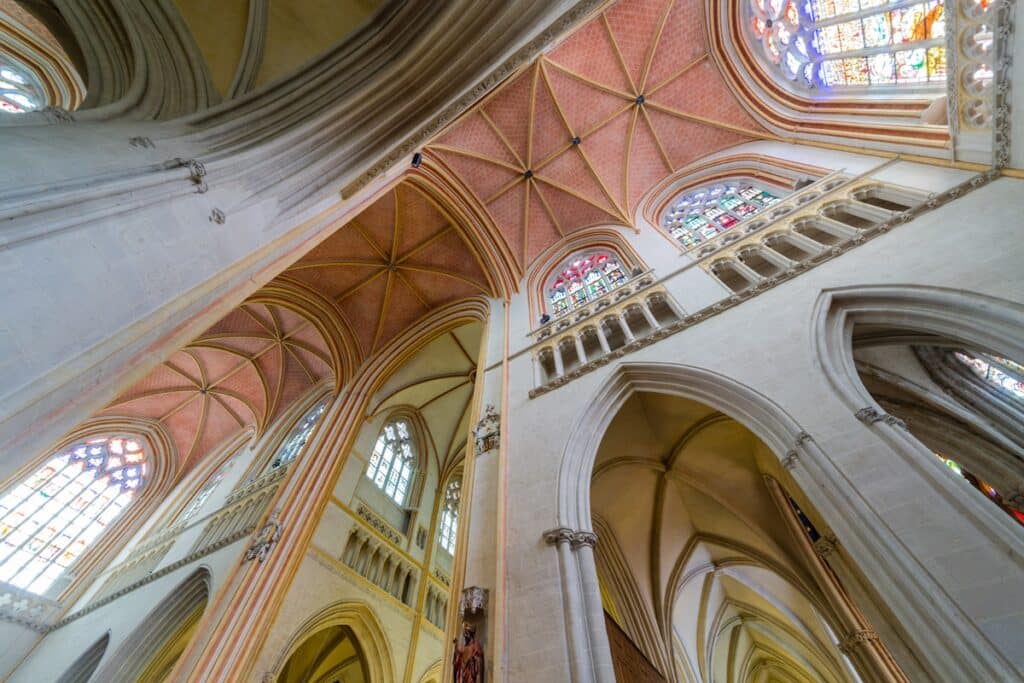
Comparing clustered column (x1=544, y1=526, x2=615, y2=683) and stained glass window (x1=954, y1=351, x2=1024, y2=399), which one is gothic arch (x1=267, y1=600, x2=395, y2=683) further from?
stained glass window (x1=954, y1=351, x2=1024, y2=399)

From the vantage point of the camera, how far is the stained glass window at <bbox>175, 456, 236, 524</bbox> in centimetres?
→ 1184

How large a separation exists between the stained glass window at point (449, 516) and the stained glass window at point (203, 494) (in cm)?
709

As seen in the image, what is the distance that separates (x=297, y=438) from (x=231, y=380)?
4260 mm

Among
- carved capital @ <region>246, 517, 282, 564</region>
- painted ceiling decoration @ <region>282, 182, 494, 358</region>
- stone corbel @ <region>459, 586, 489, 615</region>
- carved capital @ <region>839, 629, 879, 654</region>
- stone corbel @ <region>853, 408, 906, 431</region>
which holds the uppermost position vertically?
painted ceiling decoration @ <region>282, 182, 494, 358</region>

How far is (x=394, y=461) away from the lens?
12555 millimetres

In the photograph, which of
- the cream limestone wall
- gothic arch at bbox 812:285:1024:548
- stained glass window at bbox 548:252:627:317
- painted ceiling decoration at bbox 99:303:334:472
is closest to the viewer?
the cream limestone wall

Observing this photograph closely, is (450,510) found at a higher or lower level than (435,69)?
higher

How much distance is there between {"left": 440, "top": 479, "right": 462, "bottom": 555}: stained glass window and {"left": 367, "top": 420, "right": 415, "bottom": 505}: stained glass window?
1.81m

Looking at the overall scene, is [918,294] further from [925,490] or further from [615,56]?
[615,56]

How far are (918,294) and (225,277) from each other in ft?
24.1

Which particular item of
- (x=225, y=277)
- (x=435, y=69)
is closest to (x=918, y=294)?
(x=435, y=69)

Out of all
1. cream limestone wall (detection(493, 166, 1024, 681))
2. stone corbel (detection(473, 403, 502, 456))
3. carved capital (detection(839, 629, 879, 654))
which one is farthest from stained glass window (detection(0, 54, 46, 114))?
carved capital (detection(839, 629, 879, 654))

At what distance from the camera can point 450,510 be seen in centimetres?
1416

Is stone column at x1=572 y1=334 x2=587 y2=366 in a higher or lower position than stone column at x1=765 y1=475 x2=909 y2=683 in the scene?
higher
